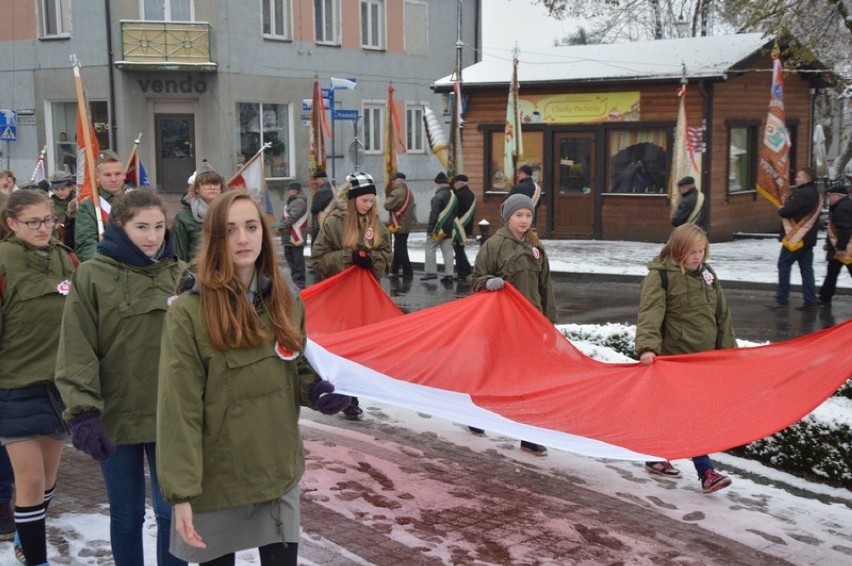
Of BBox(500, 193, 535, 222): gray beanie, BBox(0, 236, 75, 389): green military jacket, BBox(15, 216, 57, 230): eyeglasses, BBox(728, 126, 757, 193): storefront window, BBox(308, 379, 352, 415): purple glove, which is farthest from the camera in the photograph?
BBox(728, 126, 757, 193): storefront window

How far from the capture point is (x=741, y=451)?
7.39 m

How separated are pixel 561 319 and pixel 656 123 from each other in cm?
1040

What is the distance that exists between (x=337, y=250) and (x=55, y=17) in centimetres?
2628

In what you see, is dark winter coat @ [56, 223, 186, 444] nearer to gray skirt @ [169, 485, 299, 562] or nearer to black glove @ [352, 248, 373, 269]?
gray skirt @ [169, 485, 299, 562]

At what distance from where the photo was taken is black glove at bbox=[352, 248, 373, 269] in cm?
814

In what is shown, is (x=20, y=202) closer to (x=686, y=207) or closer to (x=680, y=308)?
(x=680, y=308)

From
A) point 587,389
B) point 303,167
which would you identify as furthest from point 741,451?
point 303,167

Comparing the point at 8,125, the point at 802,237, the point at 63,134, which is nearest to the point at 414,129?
the point at 63,134

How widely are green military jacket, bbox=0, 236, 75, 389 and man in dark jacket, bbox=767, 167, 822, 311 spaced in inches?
466

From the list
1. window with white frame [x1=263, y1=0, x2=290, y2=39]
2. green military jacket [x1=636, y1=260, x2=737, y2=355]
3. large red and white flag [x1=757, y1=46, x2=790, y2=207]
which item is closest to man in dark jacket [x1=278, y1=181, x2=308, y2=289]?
large red and white flag [x1=757, y1=46, x2=790, y2=207]

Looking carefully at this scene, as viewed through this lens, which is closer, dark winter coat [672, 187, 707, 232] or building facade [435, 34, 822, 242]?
dark winter coat [672, 187, 707, 232]

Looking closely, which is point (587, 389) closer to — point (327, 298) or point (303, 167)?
point (327, 298)

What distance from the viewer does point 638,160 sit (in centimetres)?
2347

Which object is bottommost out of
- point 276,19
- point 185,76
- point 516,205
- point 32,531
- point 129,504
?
point 32,531
